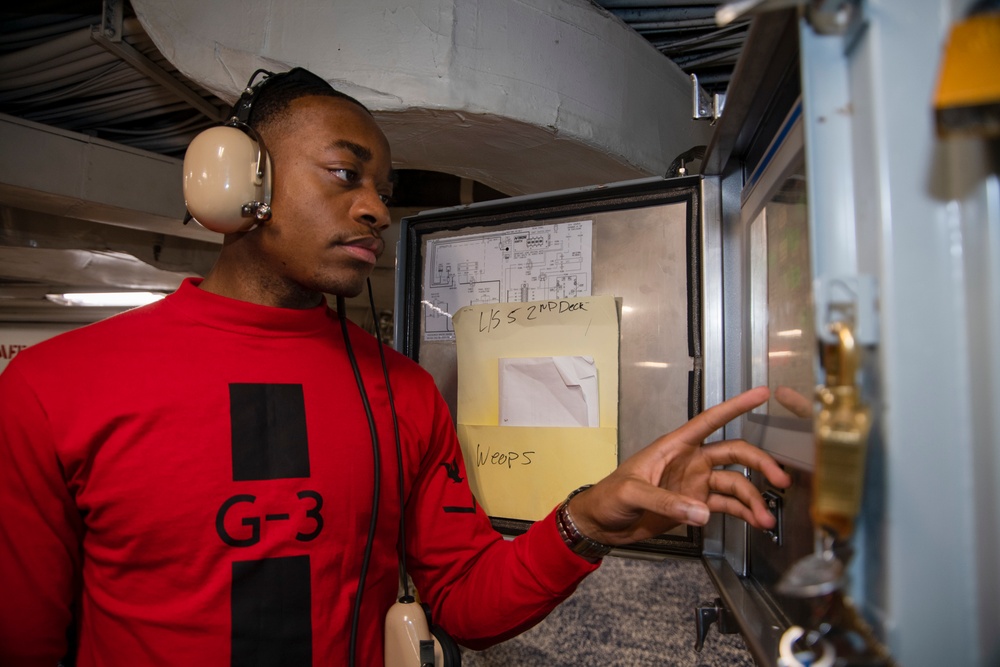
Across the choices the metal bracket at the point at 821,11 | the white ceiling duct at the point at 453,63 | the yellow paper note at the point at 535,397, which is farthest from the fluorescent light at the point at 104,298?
the metal bracket at the point at 821,11

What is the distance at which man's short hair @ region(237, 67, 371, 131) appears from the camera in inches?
34.7

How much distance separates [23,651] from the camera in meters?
0.69

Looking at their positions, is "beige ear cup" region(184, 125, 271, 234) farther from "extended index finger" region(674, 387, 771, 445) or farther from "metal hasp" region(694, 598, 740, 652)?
"metal hasp" region(694, 598, 740, 652)

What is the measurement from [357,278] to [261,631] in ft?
1.57

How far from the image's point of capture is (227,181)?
779mm

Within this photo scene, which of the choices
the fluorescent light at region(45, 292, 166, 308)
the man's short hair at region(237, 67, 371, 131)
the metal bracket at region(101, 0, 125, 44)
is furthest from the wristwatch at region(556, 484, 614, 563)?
the fluorescent light at region(45, 292, 166, 308)

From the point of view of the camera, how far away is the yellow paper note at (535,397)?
868 millimetres

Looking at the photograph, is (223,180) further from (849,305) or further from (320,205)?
(849,305)

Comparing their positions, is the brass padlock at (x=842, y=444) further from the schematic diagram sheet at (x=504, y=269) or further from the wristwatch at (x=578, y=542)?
the schematic diagram sheet at (x=504, y=269)

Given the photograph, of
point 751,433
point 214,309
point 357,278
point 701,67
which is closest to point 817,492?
point 751,433

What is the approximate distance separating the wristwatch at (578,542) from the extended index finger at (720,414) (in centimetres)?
16

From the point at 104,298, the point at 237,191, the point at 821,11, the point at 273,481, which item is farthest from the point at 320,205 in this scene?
the point at 104,298

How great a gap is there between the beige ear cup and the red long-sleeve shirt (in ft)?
0.39

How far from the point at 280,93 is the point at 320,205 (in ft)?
0.74
